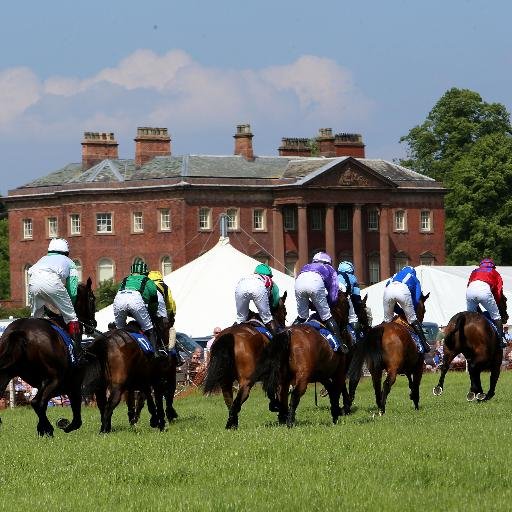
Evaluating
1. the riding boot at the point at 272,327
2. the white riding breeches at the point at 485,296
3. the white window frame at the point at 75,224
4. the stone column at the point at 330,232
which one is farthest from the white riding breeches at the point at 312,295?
the white window frame at the point at 75,224

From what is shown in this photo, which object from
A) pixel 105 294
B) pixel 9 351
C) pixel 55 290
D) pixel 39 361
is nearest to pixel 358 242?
pixel 105 294

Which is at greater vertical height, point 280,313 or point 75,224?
point 75,224

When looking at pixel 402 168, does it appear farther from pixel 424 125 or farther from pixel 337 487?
pixel 337 487

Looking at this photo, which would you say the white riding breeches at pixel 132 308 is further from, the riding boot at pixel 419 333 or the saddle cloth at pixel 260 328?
the riding boot at pixel 419 333

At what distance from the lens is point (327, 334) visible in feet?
73.4

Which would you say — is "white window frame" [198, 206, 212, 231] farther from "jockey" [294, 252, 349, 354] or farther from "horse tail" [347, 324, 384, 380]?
"jockey" [294, 252, 349, 354]

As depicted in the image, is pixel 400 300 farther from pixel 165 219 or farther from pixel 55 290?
pixel 165 219

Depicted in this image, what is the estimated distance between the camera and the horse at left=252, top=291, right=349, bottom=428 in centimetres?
2152

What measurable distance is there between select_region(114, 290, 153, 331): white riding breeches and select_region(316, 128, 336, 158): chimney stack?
10087cm

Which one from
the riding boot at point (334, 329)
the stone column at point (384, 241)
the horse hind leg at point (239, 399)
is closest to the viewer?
the horse hind leg at point (239, 399)

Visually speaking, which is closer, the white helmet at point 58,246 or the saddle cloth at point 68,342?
the saddle cloth at point 68,342

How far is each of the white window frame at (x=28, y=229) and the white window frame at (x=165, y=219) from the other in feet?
34.5

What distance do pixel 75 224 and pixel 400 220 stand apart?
2179 cm

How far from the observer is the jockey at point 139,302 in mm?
22672
